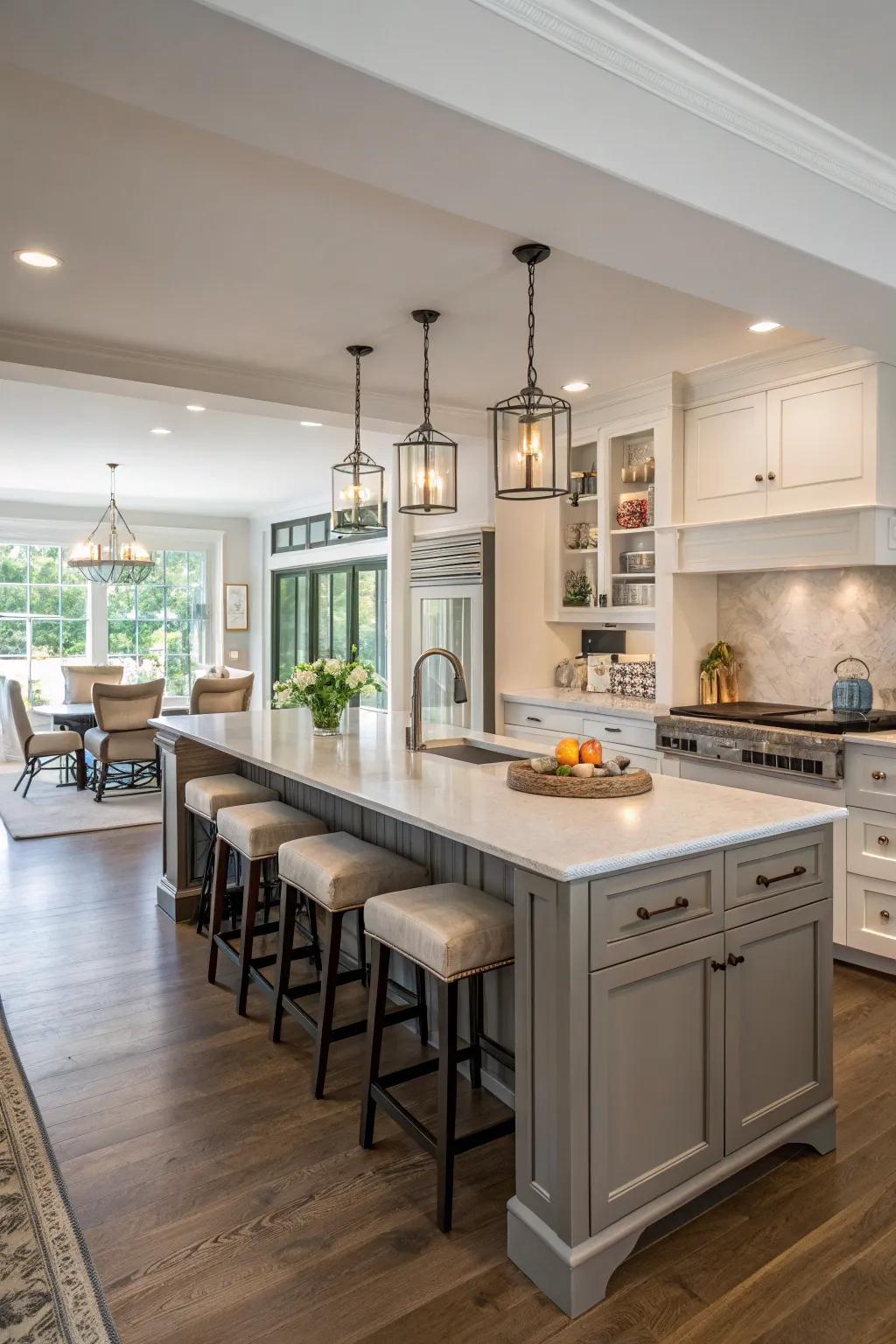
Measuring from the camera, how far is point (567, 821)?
216cm

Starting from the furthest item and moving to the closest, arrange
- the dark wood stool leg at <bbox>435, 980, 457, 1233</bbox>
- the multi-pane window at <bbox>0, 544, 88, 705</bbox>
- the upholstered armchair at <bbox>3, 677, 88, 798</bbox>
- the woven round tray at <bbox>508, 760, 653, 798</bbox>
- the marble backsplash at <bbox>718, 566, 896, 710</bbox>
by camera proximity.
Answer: the multi-pane window at <bbox>0, 544, 88, 705</bbox>, the upholstered armchair at <bbox>3, 677, 88, 798</bbox>, the marble backsplash at <bbox>718, 566, 896, 710</bbox>, the woven round tray at <bbox>508, 760, 653, 798</bbox>, the dark wood stool leg at <bbox>435, 980, 457, 1233</bbox>

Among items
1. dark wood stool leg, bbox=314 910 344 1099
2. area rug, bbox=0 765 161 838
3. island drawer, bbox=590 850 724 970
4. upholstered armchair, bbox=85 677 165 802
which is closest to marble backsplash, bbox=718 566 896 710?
island drawer, bbox=590 850 724 970

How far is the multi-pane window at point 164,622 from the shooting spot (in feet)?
32.9

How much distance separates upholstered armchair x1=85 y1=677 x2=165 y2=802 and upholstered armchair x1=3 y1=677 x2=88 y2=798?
0.13 m

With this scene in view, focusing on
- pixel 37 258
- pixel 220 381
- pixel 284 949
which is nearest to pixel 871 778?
pixel 284 949

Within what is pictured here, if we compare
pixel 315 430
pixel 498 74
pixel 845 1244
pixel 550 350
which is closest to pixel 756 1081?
pixel 845 1244

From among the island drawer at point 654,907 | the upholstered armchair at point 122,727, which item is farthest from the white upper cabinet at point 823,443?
the upholstered armchair at point 122,727

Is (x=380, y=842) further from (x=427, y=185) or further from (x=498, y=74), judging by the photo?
(x=498, y=74)

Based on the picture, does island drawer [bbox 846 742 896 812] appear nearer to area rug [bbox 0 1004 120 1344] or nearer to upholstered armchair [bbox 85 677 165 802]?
area rug [bbox 0 1004 120 1344]

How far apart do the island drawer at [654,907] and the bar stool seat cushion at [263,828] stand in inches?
59.7

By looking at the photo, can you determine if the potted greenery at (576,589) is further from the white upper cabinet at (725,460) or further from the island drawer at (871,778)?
the island drawer at (871,778)

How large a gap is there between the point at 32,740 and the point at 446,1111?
20.3 feet

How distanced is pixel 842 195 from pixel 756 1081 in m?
2.40

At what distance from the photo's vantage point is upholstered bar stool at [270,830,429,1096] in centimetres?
255
